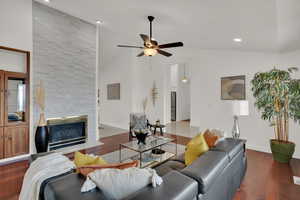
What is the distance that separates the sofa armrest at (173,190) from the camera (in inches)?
40.0

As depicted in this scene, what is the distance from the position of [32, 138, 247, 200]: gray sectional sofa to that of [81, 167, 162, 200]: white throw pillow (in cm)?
5

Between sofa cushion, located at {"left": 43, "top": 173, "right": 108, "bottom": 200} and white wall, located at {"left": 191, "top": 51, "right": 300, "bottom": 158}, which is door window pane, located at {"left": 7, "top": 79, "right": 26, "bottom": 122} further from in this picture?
white wall, located at {"left": 191, "top": 51, "right": 300, "bottom": 158}

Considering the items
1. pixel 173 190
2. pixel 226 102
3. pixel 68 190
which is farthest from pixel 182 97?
pixel 68 190

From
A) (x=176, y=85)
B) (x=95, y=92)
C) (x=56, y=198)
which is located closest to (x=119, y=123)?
(x=95, y=92)

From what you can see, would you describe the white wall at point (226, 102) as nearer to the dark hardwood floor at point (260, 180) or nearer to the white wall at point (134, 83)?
the dark hardwood floor at point (260, 180)

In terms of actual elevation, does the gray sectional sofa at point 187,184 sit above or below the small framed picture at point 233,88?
below

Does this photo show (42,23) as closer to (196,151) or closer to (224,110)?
(196,151)

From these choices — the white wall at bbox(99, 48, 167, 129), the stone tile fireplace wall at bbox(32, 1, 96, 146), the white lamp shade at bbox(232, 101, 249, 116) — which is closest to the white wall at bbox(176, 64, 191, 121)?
the white wall at bbox(99, 48, 167, 129)

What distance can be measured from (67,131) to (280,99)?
198 inches

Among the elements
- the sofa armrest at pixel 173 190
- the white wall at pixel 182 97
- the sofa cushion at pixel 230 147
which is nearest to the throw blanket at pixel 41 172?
the sofa armrest at pixel 173 190

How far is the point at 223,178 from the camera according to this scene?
179 centimetres

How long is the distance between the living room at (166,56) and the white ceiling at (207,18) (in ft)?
0.07

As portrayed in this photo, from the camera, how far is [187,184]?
1.19 m

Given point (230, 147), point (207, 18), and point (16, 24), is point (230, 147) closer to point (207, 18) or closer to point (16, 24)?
point (207, 18)
